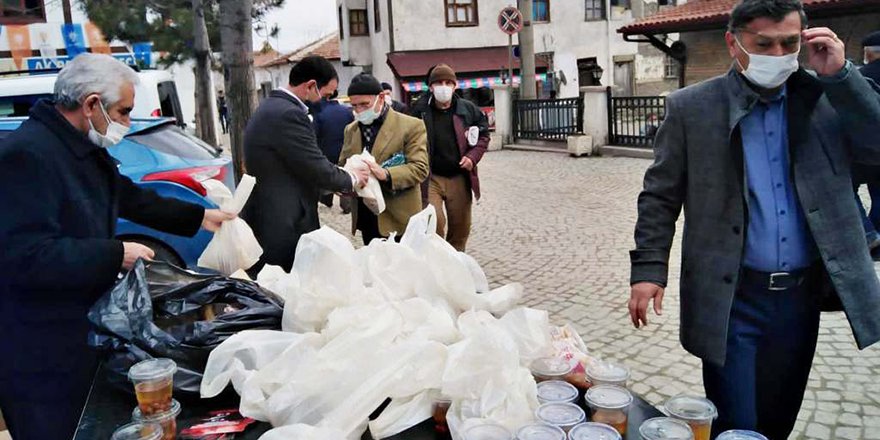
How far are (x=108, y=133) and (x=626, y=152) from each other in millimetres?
12668

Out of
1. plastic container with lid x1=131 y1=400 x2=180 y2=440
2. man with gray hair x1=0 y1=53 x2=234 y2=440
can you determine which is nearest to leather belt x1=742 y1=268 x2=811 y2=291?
plastic container with lid x1=131 y1=400 x2=180 y2=440

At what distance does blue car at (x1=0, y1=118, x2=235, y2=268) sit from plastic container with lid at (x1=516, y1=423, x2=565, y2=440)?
4.47 metres

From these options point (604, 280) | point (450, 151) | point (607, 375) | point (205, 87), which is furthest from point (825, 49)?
point (205, 87)

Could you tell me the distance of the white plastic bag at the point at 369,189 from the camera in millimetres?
4355

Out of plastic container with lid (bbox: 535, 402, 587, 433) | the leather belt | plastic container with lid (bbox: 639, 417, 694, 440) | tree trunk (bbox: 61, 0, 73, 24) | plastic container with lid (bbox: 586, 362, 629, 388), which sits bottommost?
plastic container with lid (bbox: 535, 402, 587, 433)

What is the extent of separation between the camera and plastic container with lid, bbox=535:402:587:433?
5.62 feet

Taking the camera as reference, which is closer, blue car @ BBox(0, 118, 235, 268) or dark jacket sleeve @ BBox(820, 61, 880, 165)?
dark jacket sleeve @ BBox(820, 61, 880, 165)

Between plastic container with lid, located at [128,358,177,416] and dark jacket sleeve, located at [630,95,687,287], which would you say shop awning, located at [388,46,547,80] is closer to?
dark jacket sleeve, located at [630,95,687,287]

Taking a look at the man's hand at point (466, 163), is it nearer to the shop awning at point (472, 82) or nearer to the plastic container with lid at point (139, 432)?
the plastic container with lid at point (139, 432)

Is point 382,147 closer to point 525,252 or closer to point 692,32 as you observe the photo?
point 525,252

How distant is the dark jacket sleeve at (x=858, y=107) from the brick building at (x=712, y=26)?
1362cm

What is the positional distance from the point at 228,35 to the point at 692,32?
13600mm

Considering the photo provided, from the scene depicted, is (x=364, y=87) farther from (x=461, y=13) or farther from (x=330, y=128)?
(x=461, y=13)

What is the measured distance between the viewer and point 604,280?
621cm
